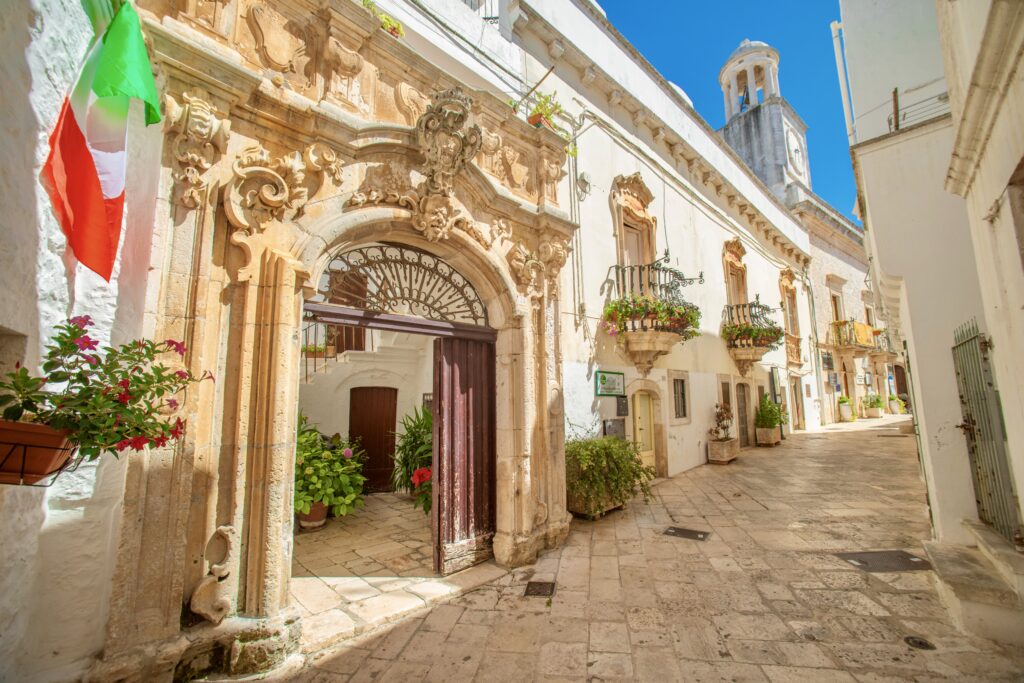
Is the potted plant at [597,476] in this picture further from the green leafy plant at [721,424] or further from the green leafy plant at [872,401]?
the green leafy plant at [872,401]

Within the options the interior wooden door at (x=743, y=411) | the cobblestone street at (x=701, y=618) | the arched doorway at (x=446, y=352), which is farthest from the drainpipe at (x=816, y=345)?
the arched doorway at (x=446, y=352)

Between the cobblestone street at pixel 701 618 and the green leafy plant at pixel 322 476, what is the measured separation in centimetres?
232

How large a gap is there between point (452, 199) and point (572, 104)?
452 centimetres

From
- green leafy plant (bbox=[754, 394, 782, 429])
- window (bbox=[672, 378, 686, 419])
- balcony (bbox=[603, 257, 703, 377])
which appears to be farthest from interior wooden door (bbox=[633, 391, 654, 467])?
green leafy plant (bbox=[754, 394, 782, 429])

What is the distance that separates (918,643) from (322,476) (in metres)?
5.41

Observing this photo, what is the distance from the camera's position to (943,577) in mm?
3113

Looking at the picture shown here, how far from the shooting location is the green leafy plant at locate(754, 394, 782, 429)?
1172 centimetres

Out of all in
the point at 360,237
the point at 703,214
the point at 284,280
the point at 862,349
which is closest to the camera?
the point at 284,280

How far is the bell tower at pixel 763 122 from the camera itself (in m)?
17.6

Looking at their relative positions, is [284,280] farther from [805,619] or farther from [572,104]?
[572,104]

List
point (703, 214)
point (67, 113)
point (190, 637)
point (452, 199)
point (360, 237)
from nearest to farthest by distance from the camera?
point (67, 113) < point (190, 637) < point (360, 237) < point (452, 199) < point (703, 214)

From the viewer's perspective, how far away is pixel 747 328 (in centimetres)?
1077

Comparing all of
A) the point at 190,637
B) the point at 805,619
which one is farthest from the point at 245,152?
the point at 805,619

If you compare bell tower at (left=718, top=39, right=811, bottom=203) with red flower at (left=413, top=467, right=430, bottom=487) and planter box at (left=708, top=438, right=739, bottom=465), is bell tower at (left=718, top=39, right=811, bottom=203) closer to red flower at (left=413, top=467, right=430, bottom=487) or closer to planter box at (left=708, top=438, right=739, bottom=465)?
planter box at (left=708, top=438, right=739, bottom=465)
